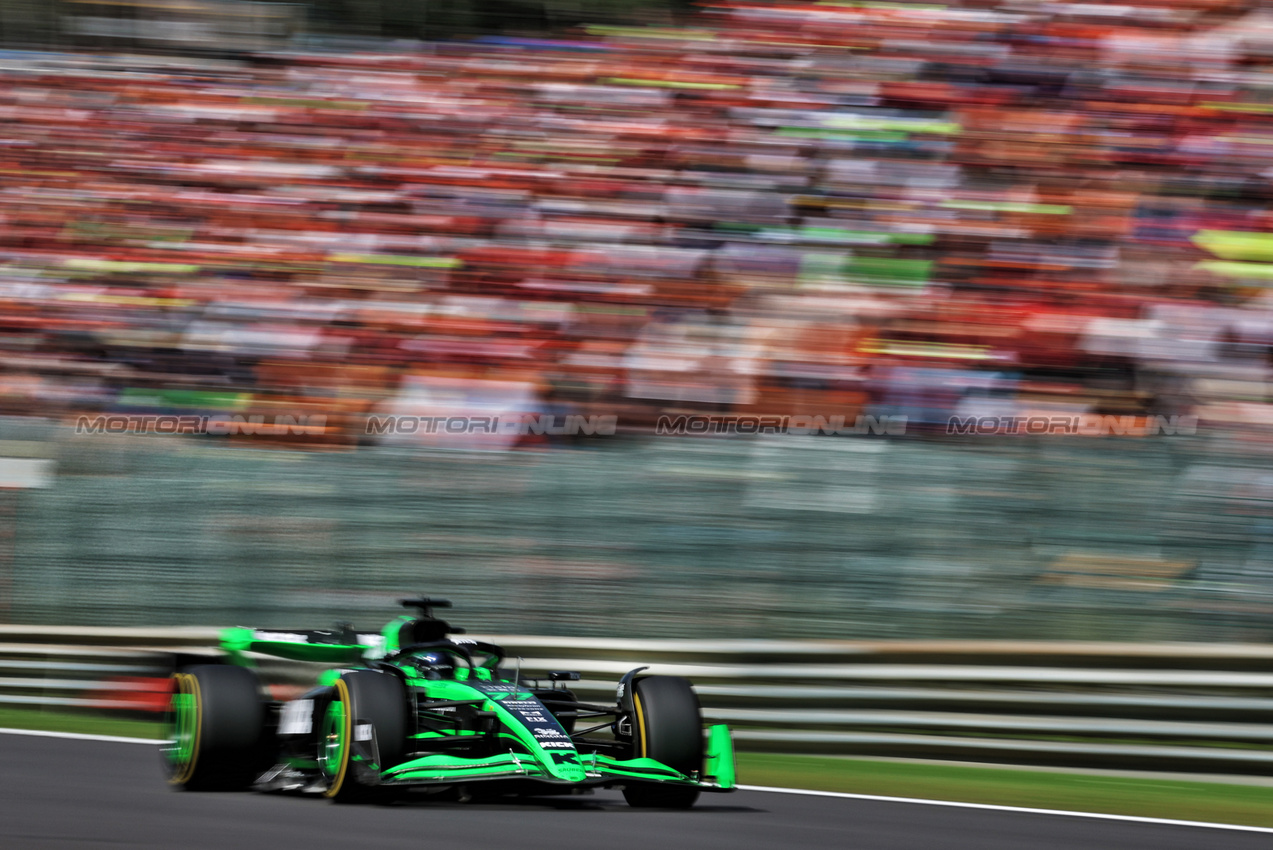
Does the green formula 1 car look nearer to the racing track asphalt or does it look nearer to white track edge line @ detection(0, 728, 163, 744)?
the racing track asphalt

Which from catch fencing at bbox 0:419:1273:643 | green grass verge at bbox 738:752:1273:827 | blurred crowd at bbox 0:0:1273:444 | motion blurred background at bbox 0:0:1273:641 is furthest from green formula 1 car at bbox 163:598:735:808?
blurred crowd at bbox 0:0:1273:444

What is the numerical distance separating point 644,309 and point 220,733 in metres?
6.86

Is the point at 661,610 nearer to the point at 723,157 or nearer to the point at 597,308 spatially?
the point at 597,308

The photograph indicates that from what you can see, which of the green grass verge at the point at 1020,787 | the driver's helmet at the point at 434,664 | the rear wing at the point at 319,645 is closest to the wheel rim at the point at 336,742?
the driver's helmet at the point at 434,664

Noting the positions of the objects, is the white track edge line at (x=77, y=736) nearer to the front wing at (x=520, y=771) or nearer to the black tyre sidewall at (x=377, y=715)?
the black tyre sidewall at (x=377, y=715)

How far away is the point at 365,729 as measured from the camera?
20.3 feet

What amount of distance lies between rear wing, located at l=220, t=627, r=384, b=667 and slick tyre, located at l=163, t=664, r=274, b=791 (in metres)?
0.24

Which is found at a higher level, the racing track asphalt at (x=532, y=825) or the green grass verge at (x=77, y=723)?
the racing track asphalt at (x=532, y=825)

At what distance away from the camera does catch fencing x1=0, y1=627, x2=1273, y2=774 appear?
7.47 m

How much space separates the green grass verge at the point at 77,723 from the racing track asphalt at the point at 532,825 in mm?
2764

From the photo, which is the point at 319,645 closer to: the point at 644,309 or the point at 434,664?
the point at 434,664

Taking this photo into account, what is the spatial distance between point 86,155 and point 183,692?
1200 centimetres

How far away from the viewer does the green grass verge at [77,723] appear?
32.3 ft

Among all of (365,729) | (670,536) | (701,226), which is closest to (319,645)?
(365,729)
